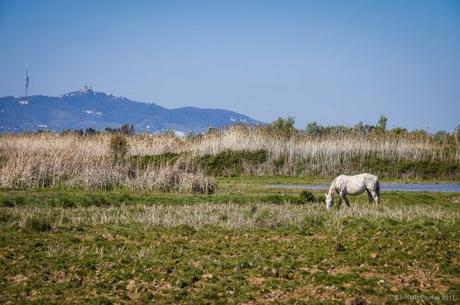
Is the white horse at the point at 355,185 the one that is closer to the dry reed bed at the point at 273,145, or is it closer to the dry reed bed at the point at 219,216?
the dry reed bed at the point at 219,216

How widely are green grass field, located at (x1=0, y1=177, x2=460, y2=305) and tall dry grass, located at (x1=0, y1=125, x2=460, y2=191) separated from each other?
23.9ft

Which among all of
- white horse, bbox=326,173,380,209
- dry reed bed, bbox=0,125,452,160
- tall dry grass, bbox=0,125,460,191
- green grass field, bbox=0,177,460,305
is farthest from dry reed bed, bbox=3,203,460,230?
dry reed bed, bbox=0,125,452,160

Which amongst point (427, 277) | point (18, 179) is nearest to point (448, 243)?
point (427, 277)

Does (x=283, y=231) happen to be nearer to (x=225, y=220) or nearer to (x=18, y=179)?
(x=225, y=220)

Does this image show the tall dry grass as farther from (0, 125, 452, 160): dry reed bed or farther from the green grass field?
the green grass field

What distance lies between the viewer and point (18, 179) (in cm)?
2914

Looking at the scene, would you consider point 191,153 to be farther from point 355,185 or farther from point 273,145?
point 355,185

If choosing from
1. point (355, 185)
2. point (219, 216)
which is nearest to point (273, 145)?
point (355, 185)

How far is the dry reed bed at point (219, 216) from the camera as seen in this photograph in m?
17.9

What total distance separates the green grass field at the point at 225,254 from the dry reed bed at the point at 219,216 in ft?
0.17

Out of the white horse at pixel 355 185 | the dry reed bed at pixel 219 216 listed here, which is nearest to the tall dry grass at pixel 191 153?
the white horse at pixel 355 185

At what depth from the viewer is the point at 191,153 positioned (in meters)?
43.2

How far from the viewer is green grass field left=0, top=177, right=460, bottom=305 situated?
10469 millimetres

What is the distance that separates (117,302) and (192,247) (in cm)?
455
